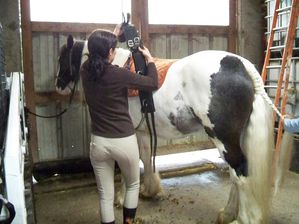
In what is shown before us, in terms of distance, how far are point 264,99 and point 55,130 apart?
231cm

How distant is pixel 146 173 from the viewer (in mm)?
3219

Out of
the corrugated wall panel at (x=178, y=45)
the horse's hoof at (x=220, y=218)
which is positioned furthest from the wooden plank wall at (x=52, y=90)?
the horse's hoof at (x=220, y=218)

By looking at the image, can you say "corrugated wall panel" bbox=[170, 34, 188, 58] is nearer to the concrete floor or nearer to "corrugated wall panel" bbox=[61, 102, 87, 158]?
"corrugated wall panel" bbox=[61, 102, 87, 158]

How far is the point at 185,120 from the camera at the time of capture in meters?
2.52

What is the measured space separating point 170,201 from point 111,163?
3.99ft

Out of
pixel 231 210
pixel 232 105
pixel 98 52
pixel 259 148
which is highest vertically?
pixel 98 52

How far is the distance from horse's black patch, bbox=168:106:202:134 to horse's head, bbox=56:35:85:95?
42.0 inches

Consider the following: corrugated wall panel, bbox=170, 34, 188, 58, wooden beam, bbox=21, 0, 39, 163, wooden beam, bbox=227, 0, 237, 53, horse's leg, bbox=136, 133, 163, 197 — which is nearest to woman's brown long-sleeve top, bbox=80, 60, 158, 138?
horse's leg, bbox=136, 133, 163, 197

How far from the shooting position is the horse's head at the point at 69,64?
3031 mm

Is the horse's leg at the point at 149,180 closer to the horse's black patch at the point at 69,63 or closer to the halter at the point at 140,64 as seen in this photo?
the halter at the point at 140,64

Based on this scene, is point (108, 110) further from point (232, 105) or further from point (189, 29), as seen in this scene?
point (189, 29)

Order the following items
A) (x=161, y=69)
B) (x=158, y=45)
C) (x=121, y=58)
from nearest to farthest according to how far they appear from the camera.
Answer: (x=161, y=69) → (x=121, y=58) → (x=158, y=45)

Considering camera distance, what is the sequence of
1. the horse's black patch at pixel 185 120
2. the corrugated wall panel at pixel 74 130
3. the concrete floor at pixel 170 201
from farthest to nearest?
the corrugated wall panel at pixel 74 130
the concrete floor at pixel 170 201
the horse's black patch at pixel 185 120

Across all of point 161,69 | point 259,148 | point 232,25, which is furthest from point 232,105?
point 232,25
